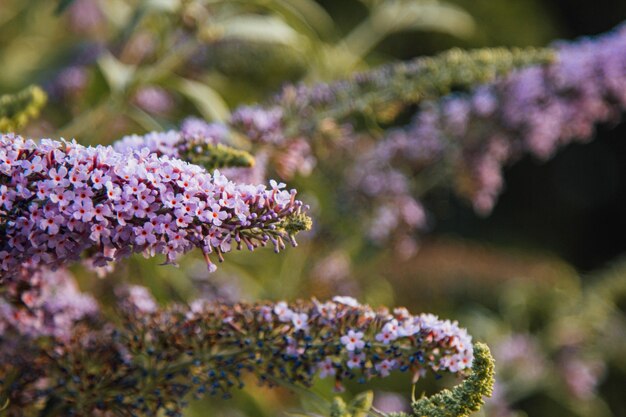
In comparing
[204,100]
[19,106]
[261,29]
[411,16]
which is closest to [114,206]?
[19,106]

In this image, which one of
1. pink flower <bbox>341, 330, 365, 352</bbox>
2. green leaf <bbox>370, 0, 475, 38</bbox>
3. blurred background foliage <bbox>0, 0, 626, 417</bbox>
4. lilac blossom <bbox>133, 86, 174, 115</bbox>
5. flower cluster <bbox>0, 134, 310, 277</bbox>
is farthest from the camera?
green leaf <bbox>370, 0, 475, 38</bbox>

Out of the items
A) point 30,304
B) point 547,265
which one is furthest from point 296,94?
point 547,265

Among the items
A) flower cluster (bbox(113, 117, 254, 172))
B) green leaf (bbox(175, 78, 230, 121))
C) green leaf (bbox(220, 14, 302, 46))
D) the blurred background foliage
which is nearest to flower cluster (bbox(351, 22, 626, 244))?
the blurred background foliage

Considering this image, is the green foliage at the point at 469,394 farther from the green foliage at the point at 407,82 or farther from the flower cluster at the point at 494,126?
the flower cluster at the point at 494,126

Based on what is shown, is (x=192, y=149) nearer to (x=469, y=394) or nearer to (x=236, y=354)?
(x=236, y=354)

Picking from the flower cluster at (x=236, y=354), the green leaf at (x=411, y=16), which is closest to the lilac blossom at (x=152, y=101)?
the green leaf at (x=411, y=16)

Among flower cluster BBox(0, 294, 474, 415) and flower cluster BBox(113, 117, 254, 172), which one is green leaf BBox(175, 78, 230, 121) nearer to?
flower cluster BBox(113, 117, 254, 172)
